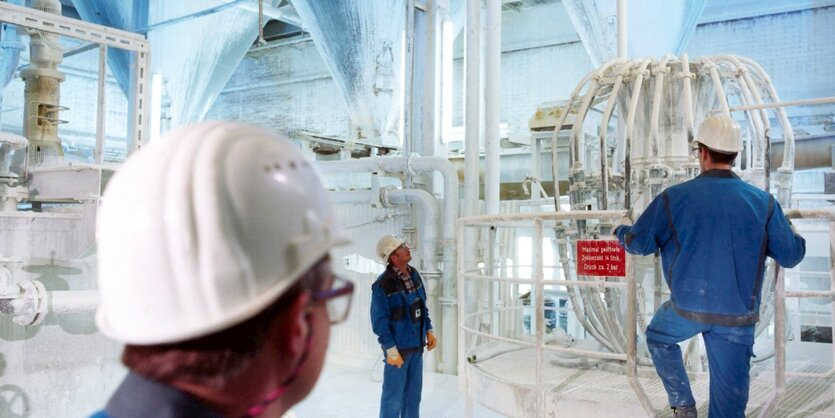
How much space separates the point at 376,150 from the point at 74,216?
450 centimetres

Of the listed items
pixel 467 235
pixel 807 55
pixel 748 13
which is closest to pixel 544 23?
pixel 748 13

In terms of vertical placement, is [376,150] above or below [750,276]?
above

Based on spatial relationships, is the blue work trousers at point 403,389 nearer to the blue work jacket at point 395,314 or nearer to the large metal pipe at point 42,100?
the blue work jacket at point 395,314

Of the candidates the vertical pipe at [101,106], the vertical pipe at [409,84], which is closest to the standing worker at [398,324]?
the vertical pipe at [101,106]

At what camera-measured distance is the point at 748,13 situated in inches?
476

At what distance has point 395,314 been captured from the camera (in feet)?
15.2

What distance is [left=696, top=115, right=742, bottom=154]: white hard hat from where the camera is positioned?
267 centimetres

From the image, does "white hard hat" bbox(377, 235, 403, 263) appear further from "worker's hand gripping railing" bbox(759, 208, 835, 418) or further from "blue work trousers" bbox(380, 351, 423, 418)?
"worker's hand gripping railing" bbox(759, 208, 835, 418)

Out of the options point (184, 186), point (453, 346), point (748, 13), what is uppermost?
point (748, 13)

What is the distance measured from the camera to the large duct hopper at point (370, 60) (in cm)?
874

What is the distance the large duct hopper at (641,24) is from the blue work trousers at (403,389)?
3.99m

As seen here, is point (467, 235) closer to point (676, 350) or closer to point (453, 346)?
point (453, 346)

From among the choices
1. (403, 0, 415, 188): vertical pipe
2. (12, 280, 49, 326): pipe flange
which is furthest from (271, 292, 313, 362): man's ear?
(403, 0, 415, 188): vertical pipe

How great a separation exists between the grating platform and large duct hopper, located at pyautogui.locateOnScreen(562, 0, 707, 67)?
345cm
